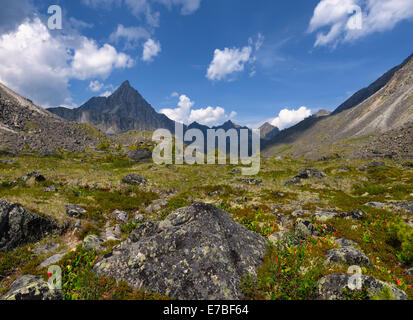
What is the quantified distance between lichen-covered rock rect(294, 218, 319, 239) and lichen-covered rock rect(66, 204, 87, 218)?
16324 millimetres

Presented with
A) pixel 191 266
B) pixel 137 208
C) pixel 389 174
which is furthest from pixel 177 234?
pixel 389 174

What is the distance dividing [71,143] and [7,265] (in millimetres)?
152114

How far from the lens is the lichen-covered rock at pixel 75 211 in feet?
51.5

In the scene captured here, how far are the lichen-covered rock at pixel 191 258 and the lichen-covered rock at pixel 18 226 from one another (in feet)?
21.4

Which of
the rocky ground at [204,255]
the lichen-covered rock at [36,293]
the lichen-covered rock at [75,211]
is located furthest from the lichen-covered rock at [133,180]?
the lichen-covered rock at [36,293]

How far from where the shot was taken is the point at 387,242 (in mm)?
10961

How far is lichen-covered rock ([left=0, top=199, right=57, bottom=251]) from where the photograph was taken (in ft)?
35.8

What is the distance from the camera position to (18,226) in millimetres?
11523

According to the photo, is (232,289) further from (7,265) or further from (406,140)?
(406,140)

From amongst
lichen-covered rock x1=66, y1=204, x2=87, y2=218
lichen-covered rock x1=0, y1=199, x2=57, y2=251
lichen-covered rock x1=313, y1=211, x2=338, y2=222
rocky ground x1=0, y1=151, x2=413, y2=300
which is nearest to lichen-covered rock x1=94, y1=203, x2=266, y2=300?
Result: rocky ground x1=0, y1=151, x2=413, y2=300

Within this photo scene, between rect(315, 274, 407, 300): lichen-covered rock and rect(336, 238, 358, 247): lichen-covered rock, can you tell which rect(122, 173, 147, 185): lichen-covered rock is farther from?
rect(315, 274, 407, 300): lichen-covered rock

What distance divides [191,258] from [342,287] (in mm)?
5243

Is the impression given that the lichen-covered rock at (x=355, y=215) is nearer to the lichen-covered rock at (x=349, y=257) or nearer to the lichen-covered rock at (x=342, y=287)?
the lichen-covered rock at (x=349, y=257)

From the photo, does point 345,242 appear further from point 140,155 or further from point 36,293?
point 140,155
